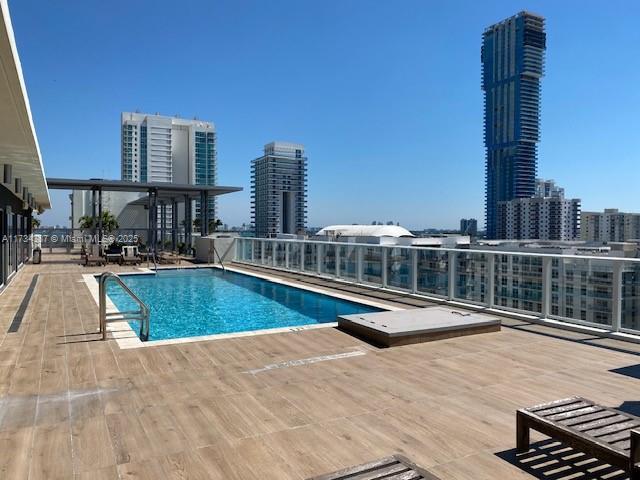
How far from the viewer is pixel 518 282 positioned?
20.1ft

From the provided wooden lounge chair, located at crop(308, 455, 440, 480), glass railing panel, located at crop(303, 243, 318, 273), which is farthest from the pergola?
wooden lounge chair, located at crop(308, 455, 440, 480)

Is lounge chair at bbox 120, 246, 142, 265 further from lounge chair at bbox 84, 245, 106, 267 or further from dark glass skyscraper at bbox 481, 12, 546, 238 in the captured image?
dark glass skyscraper at bbox 481, 12, 546, 238

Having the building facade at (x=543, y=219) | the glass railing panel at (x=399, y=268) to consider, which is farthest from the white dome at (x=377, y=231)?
the glass railing panel at (x=399, y=268)

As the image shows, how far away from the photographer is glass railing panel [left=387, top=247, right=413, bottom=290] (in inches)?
318

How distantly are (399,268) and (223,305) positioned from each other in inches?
139

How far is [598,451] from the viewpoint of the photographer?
2.03 m

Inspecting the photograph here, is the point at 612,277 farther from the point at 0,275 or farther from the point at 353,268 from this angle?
the point at 0,275

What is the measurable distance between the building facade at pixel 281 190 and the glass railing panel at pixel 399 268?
61.6 metres

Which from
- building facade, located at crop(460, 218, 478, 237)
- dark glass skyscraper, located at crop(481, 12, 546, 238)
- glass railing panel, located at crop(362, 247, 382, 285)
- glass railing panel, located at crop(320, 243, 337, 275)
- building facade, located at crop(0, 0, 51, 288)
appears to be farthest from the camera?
building facade, located at crop(460, 218, 478, 237)

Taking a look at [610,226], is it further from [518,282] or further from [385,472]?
[385,472]

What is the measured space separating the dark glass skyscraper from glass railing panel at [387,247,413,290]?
75.5 metres

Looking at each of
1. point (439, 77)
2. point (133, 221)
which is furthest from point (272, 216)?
point (439, 77)

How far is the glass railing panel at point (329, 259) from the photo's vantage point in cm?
1061

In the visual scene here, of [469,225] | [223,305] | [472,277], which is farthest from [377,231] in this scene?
[469,225]
